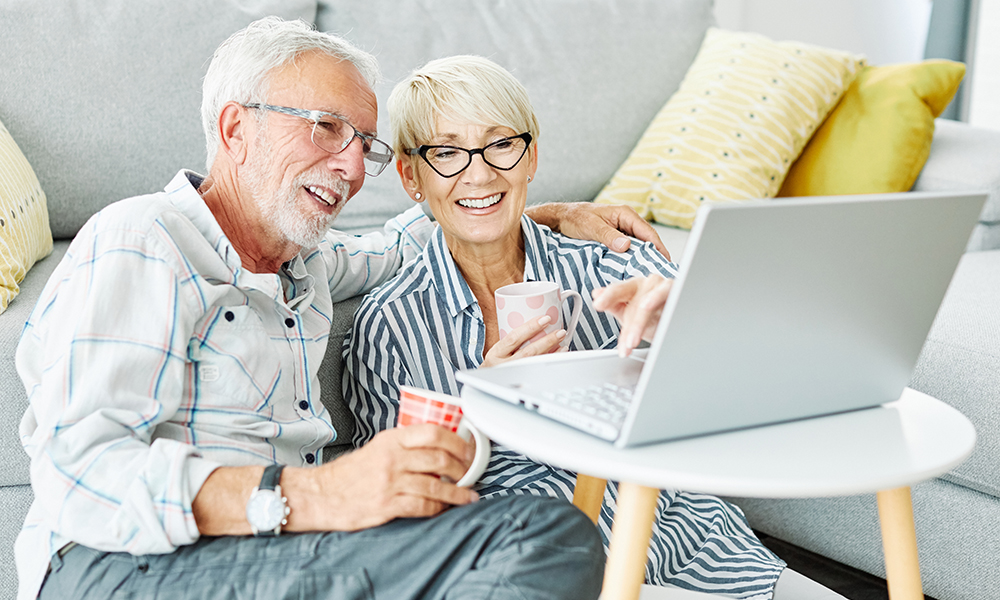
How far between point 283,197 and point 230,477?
450mm

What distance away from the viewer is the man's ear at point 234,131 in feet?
4.00

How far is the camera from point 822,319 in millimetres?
781

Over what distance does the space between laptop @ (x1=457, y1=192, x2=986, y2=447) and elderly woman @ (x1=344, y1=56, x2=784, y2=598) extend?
0.50 metres

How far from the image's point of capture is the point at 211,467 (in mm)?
927

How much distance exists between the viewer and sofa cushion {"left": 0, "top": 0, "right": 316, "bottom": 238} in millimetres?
1785

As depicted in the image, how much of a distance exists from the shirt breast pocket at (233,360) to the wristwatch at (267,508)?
Answer: 0.68 feet

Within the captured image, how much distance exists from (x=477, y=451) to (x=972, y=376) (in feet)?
3.32

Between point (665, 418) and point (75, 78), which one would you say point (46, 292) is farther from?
point (75, 78)

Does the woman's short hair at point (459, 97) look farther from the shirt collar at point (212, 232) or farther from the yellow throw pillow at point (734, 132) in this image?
the yellow throw pillow at point (734, 132)

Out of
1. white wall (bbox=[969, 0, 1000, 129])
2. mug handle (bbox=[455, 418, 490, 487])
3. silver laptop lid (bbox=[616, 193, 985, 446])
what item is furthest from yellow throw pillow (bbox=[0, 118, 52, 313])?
white wall (bbox=[969, 0, 1000, 129])

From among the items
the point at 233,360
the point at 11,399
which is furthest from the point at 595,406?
the point at 11,399

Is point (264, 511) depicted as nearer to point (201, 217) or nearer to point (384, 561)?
point (384, 561)

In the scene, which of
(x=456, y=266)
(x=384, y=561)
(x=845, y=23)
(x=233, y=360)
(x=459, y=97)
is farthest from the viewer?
(x=845, y=23)

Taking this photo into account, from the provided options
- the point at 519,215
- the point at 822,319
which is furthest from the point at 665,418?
the point at 519,215
